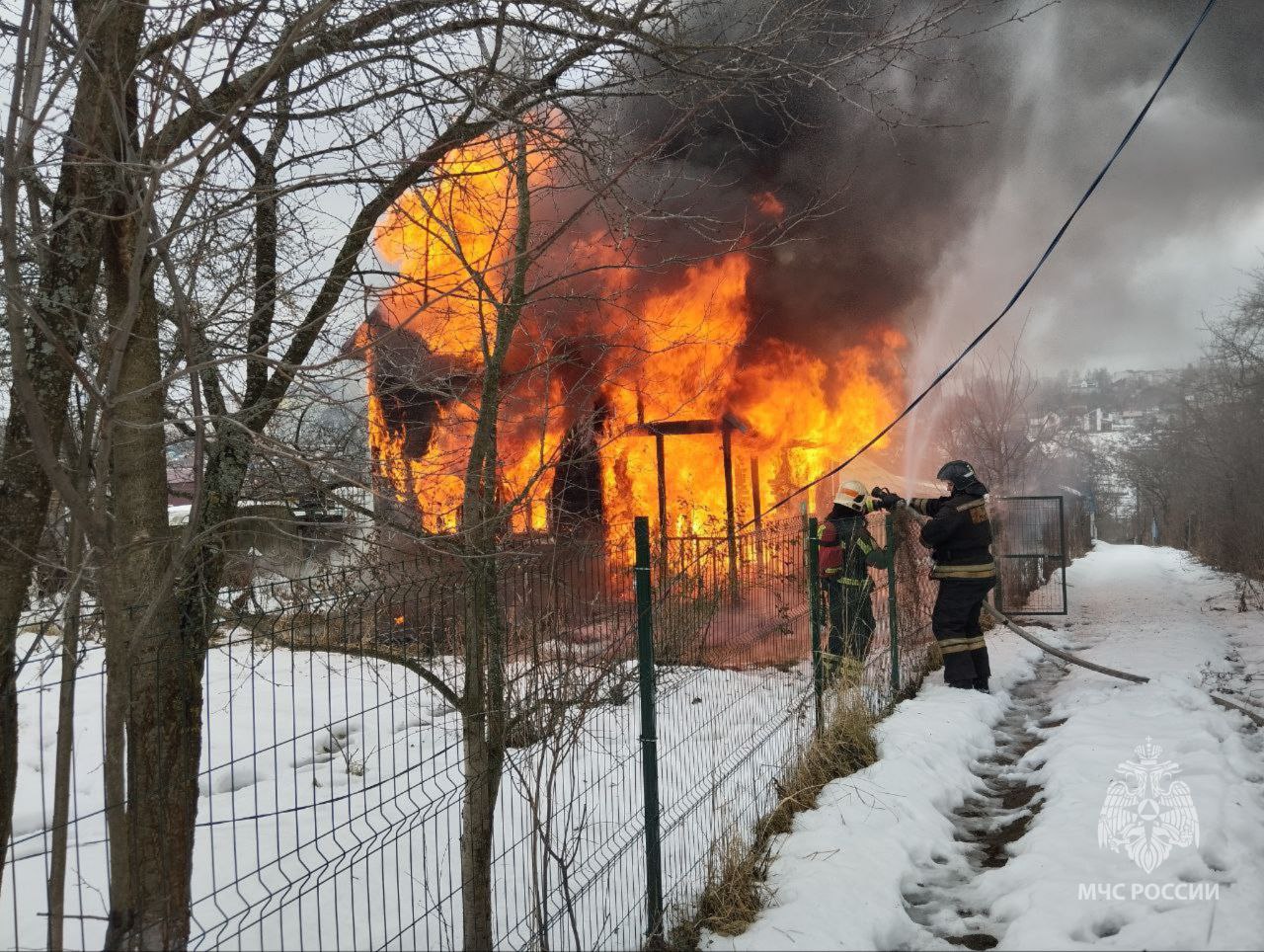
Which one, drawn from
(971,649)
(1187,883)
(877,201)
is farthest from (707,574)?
(877,201)

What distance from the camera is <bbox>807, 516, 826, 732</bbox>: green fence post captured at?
6.33 m

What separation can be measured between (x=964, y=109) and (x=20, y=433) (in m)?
14.0

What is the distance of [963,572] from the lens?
27.2 feet

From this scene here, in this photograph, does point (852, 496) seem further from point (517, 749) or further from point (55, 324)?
point (55, 324)

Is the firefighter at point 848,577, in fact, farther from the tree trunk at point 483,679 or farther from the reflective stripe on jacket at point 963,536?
the tree trunk at point 483,679

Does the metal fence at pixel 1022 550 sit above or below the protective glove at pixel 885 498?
below

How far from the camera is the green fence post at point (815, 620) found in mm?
6328

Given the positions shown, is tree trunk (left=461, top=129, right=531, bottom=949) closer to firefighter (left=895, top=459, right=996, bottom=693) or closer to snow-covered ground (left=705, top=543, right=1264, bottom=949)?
snow-covered ground (left=705, top=543, right=1264, bottom=949)

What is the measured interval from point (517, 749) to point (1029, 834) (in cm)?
262

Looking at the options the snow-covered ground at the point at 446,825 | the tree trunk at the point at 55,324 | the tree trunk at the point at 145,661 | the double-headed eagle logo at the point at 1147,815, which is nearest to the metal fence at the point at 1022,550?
the double-headed eagle logo at the point at 1147,815

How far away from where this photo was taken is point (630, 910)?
150 inches

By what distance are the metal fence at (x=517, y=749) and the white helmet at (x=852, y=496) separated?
3.17 ft

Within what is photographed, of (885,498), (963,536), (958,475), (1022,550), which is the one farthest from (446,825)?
(1022,550)

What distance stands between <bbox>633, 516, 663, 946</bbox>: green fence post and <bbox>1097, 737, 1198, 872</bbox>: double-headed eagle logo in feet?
7.11
